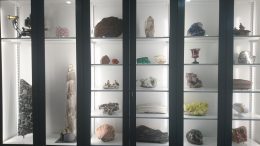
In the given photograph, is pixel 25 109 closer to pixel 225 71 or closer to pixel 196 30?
pixel 196 30

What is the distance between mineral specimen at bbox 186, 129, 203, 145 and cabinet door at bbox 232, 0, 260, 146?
36 cm

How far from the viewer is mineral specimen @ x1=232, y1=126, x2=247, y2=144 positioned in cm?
249

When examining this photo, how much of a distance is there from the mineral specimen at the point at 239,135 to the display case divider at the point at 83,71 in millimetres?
1652

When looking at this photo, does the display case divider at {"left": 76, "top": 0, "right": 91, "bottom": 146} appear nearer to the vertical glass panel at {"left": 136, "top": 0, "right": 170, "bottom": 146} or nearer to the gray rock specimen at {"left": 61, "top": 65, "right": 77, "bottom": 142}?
the gray rock specimen at {"left": 61, "top": 65, "right": 77, "bottom": 142}

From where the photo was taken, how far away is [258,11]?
8.63ft

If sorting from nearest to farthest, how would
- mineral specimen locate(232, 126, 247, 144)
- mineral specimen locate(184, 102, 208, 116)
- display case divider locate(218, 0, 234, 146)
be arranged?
display case divider locate(218, 0, 234, 146) < mineral specimen locate(232, 126, 247, 144) < mineral specimen locate(184, 102, 208, 116)

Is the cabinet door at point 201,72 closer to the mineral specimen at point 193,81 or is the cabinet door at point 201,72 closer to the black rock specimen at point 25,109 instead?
the mineral specimen at point 193,81

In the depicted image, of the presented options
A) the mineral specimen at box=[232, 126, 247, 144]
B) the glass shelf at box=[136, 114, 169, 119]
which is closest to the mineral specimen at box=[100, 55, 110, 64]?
the glass shelf at box=[136, 114, 169, 119]

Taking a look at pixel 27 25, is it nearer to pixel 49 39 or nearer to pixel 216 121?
pixel 49 39

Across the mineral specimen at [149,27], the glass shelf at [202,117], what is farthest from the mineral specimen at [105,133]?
the mineral specimen at [149,27]

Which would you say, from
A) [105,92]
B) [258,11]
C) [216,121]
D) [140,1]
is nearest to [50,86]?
[105,92]

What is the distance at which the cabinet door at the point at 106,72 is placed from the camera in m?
2.61

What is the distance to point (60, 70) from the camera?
9.16 feet

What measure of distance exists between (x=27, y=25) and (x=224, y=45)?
7.60 feet
